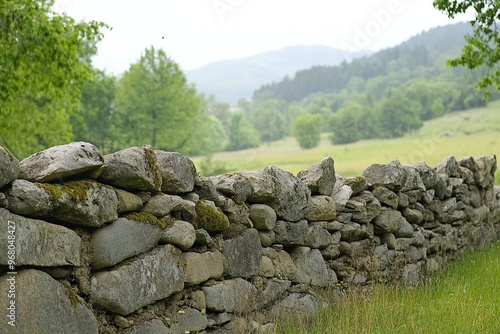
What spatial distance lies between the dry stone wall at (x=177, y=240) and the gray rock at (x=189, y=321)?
0.4 inches

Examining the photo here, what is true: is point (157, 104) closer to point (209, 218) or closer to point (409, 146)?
point (409, 146)

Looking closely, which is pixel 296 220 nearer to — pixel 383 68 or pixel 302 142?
pixel 302 142

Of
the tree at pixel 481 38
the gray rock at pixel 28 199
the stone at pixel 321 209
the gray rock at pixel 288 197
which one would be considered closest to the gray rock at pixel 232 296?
the gray rock at pixel 288 197

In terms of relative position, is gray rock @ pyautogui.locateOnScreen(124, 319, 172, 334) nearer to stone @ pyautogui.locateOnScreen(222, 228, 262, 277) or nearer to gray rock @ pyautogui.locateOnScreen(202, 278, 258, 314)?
gray rock @ pyautogui.locateOnScreen(202, 278, 258, 314)

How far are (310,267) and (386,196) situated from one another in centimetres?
167

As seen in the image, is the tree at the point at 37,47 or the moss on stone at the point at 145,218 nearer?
the moss on stone at the point at 145,218

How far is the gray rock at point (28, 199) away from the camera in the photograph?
3209 mm

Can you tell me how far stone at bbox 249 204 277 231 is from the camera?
5.14 metres

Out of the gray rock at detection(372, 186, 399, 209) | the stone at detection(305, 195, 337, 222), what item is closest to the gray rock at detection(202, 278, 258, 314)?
the stone at detection(305, 195, 337, 222)

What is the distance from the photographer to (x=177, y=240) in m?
4.30

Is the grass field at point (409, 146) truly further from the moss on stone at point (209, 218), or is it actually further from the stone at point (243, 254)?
the moss on stone at point (209, 218)

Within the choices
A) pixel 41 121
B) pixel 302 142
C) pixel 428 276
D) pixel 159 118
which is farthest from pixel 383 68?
pixel 428 276

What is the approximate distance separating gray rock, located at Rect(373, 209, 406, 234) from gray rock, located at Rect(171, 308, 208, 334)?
9.55 feet

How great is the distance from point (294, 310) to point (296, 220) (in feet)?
2.59
